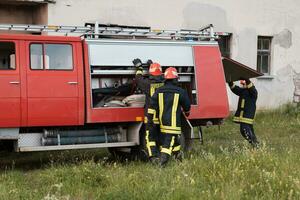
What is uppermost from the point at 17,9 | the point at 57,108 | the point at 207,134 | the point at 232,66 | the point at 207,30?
the point at 17,9

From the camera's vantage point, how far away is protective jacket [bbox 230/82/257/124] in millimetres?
10977

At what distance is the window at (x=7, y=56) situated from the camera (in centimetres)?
808

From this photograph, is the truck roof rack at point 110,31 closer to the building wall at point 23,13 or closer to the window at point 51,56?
the window at point 51,56

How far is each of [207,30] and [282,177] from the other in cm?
480

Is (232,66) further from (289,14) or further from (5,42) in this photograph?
(289,14)

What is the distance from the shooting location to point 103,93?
351 inches

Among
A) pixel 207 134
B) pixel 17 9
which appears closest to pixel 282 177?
pixel 207 134

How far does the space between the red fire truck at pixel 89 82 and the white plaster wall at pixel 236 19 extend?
5.70 meters

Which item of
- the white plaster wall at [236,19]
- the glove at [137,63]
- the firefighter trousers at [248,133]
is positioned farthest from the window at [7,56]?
the white plaster wall at [236,19]

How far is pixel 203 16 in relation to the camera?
1669 centimetres

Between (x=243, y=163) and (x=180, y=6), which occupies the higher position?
(x=180, y=6)

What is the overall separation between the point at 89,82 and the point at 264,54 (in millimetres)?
11223

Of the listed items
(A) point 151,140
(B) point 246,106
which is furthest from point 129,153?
(B) point 246,106

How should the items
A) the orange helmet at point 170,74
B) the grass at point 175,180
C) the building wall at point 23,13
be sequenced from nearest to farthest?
the grass at point 175,180
the orange helmet at point 170,74
the building wall at point 23,13
